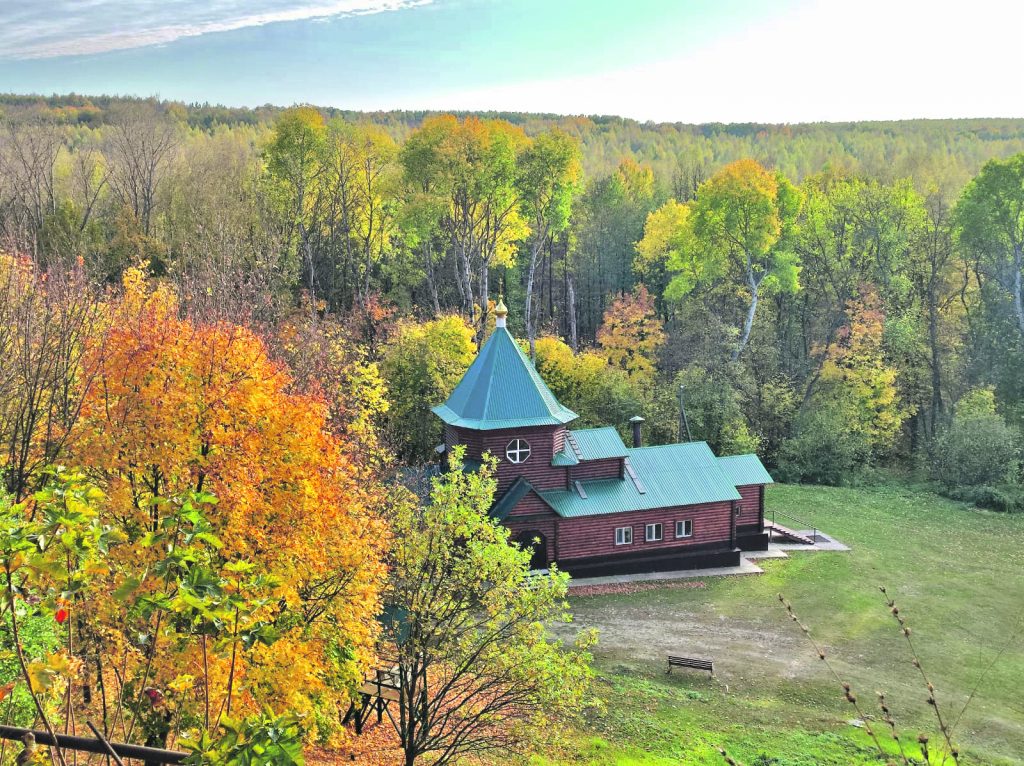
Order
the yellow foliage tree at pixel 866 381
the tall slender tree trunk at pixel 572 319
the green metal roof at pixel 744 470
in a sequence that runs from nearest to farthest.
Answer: the green metal roof at pixel 744 470
the yellow foliage tree at pixel 866 381
the tall slender tree trunk at pixel 572 319

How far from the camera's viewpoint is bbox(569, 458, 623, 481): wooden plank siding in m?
29.3

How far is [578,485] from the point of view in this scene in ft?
95.2

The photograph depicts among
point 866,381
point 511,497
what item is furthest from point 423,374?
point 866,381

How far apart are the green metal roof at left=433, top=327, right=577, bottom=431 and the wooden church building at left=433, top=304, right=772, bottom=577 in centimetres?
4

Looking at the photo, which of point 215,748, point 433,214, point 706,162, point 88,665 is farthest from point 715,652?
point 706,162

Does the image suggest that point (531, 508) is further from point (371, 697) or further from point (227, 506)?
point (227, 506)

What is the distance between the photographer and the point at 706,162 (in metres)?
77.6

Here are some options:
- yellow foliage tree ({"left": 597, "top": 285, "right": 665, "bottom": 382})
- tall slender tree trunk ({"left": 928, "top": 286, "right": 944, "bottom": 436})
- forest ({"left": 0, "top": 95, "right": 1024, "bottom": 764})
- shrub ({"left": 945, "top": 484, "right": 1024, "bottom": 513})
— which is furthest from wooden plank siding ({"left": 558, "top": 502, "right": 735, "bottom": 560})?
tall slender tree trunk ({"left": 928, "top": 286, "right": 944, "bottom": 436})

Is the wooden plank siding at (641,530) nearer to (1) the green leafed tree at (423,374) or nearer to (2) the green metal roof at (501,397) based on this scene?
(2) the green metal roof at (501,397)

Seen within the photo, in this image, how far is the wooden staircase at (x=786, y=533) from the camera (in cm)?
3216

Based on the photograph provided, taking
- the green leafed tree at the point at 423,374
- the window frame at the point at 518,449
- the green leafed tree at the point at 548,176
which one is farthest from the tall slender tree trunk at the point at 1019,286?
the window frame at the point at 518,449

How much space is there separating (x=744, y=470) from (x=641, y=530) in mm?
5472

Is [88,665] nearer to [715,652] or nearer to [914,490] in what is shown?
[715,652]

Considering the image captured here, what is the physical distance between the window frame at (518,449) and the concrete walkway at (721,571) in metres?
4.43
